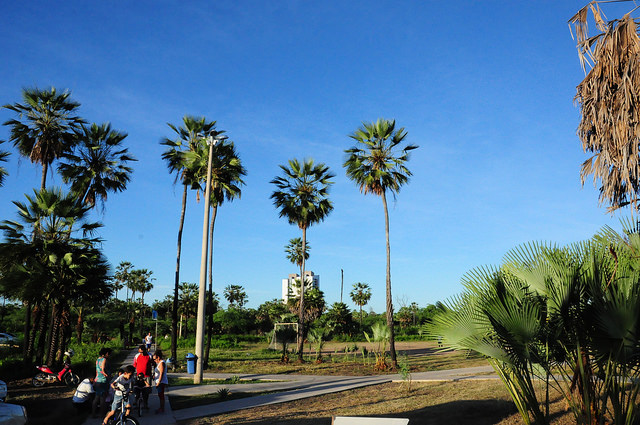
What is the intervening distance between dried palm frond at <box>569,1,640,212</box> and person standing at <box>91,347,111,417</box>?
11027 mm

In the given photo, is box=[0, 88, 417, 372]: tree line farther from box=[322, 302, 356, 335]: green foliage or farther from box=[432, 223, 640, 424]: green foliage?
box=[322, 302, 356, 335]: green foliage

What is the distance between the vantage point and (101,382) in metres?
10.8

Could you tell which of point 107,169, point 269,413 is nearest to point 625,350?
point 269,413

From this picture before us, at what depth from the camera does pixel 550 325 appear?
760 centimetres

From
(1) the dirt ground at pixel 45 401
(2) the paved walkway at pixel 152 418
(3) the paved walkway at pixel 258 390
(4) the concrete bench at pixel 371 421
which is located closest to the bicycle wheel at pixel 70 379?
(1) the dirt ground at pixel 45 401

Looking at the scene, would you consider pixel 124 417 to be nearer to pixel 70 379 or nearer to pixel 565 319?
pixel 565 319

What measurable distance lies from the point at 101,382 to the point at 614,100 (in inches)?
483

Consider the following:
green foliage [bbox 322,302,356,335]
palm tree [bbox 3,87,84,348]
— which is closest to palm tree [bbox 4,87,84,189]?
palm tree [bbox 3,87,84,348]

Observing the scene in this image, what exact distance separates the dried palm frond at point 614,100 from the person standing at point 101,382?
434 inches

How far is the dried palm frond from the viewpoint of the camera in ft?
29.1

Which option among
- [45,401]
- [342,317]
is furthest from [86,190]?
[342,317]

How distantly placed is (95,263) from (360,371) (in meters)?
13.5

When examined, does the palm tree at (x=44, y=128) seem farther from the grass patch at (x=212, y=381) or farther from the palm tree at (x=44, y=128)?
the grass patch at (x=212, y=381)

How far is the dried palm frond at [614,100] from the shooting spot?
8867 mm
